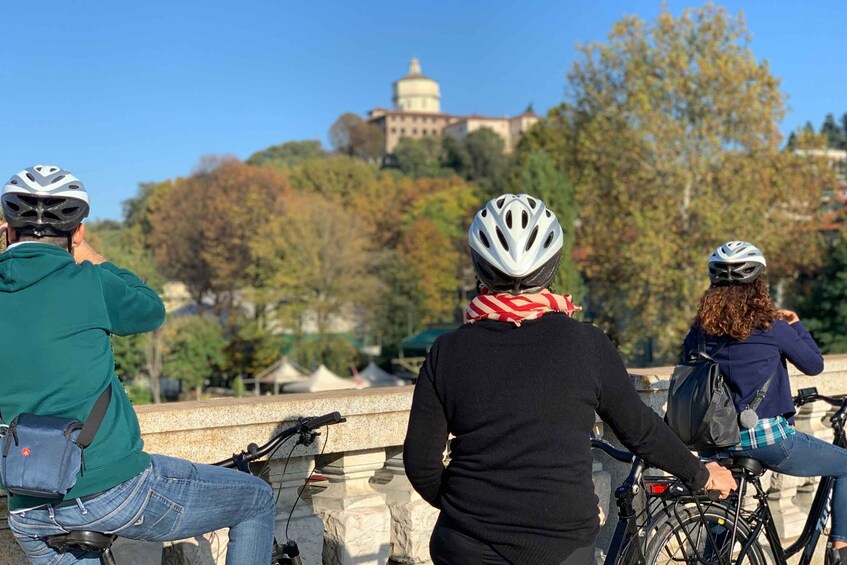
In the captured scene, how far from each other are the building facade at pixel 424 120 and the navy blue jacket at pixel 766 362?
509ft

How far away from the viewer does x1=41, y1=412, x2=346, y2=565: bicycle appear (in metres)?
2.76

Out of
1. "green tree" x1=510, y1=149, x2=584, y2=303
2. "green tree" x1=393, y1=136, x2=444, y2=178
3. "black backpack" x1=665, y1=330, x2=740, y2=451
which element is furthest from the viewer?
"green tree" x1=393, y1=136, x2=444, y2=178

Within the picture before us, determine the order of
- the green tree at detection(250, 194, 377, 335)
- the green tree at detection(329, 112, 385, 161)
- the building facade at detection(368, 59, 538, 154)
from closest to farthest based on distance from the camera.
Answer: the green tree at detection(250, 194, 377, 335) < the green tree at detection(329, 112, 385, 161) < the building facade at detection(368, 59, 538, 154)

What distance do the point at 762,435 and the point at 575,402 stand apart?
85.1 inches

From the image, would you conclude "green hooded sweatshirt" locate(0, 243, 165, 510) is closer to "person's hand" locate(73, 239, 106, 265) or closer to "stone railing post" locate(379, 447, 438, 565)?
"person's hand" locate(73, 239, 106, 265)

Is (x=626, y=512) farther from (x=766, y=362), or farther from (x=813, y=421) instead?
(x=813, y=421)

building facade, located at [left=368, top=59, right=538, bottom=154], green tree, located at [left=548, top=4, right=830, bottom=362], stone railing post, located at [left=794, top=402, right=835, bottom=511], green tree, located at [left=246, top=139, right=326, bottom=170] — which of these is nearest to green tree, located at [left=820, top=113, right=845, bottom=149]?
building facade, located at [left=368, top=59, right=538, bottom=154]

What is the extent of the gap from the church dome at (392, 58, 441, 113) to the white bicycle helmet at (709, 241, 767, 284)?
600 feet

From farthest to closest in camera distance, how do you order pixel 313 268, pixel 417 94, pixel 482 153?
pixel 417 94 < pixel 482 153 < pixel 313 268

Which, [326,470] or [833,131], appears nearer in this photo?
[326,470]

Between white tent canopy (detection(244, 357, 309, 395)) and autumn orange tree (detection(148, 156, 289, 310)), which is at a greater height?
autumn orange tree (detection(148, 156, 289, 310))

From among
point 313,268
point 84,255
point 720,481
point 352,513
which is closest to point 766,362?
point 720,481

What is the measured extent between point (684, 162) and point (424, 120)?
139m

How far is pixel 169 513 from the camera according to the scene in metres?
2.88
